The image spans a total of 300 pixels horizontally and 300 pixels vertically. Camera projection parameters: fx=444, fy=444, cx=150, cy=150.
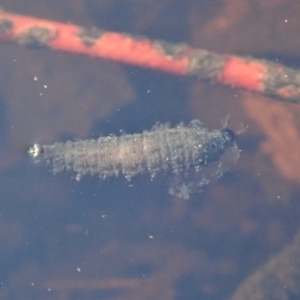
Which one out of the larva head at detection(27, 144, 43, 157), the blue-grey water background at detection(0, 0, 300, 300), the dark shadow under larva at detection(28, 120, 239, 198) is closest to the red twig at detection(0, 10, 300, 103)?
the blue-grey water background at detection(0, 0, 300, 300)

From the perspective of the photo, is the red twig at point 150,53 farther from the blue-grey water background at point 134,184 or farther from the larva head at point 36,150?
the larva head at point 36,150

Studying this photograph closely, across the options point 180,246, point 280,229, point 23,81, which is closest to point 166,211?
point 180,246

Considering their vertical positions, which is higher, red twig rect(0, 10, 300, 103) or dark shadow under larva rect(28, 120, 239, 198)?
red twig rect(0, 10, 300, 103)

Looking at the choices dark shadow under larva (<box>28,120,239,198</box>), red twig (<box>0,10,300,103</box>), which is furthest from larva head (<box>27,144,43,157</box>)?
red twig (<box>0,10,300,103</box>)

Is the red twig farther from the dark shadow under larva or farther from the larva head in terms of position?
the larva head

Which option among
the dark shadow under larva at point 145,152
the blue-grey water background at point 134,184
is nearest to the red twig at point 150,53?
the blue-grey water background at point 134,184
